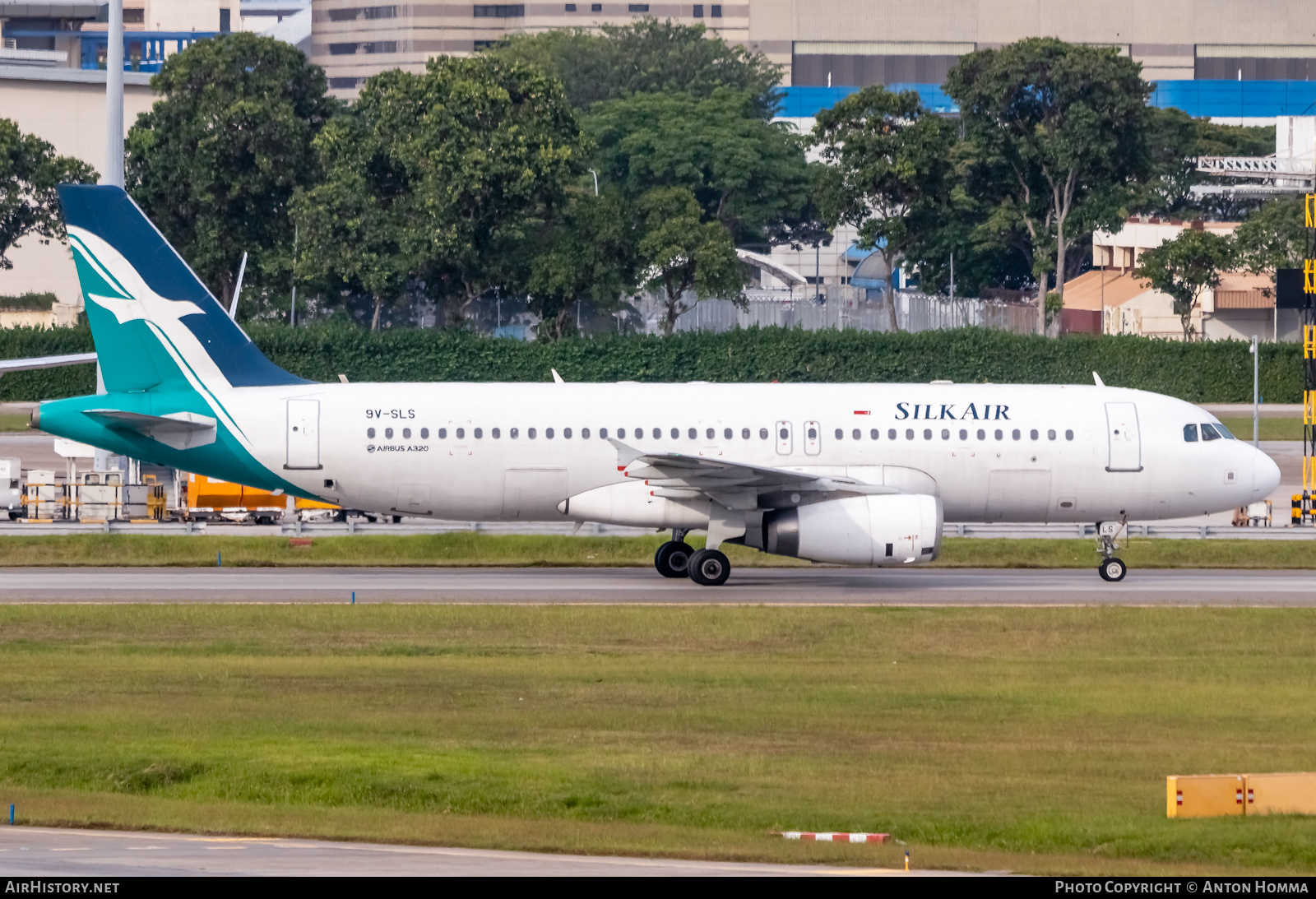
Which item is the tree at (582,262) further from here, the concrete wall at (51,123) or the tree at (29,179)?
the concrete wall at (51,123)

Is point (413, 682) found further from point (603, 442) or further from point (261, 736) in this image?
point (603, 442)

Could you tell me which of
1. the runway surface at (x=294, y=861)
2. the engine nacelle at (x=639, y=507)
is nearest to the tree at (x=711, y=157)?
the engine nacelle at (x=639, y=507)

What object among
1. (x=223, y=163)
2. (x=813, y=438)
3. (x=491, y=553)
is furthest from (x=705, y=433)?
(x=223, y=163)

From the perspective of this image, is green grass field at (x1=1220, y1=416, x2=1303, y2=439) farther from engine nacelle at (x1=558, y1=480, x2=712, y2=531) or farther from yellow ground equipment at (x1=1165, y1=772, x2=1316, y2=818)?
yellow ground equipment at (x1=1165, y1=772, x2=1316, y2=818)

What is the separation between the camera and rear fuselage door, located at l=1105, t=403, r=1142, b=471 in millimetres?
36406

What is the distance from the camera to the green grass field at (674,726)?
1681 centimetres

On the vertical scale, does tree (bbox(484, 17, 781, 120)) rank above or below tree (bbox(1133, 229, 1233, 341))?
above

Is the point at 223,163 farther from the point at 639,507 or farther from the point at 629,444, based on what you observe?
the point at 639,507

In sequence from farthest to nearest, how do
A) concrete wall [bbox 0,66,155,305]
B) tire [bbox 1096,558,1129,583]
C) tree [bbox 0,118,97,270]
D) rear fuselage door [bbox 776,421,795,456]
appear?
1. concrete wall [bbox 0,66,155,305]
2. tree [bbox 0,118,97,270]
3. tire [bbox 1096,558,1129,583]
4. rear fuselage door [bbox 776,421,795,456]

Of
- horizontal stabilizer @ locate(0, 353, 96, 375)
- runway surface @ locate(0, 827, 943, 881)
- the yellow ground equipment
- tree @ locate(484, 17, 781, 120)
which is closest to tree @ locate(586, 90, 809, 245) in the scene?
tree @ locate(484, 17, 781, 120)

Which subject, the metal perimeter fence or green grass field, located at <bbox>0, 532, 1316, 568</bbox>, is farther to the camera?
the metal perimeter fence

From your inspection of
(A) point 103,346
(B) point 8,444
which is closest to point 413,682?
(A) point 103,346

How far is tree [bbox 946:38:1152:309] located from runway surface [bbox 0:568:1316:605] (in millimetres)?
52106

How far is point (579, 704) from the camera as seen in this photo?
23312 millimetres
